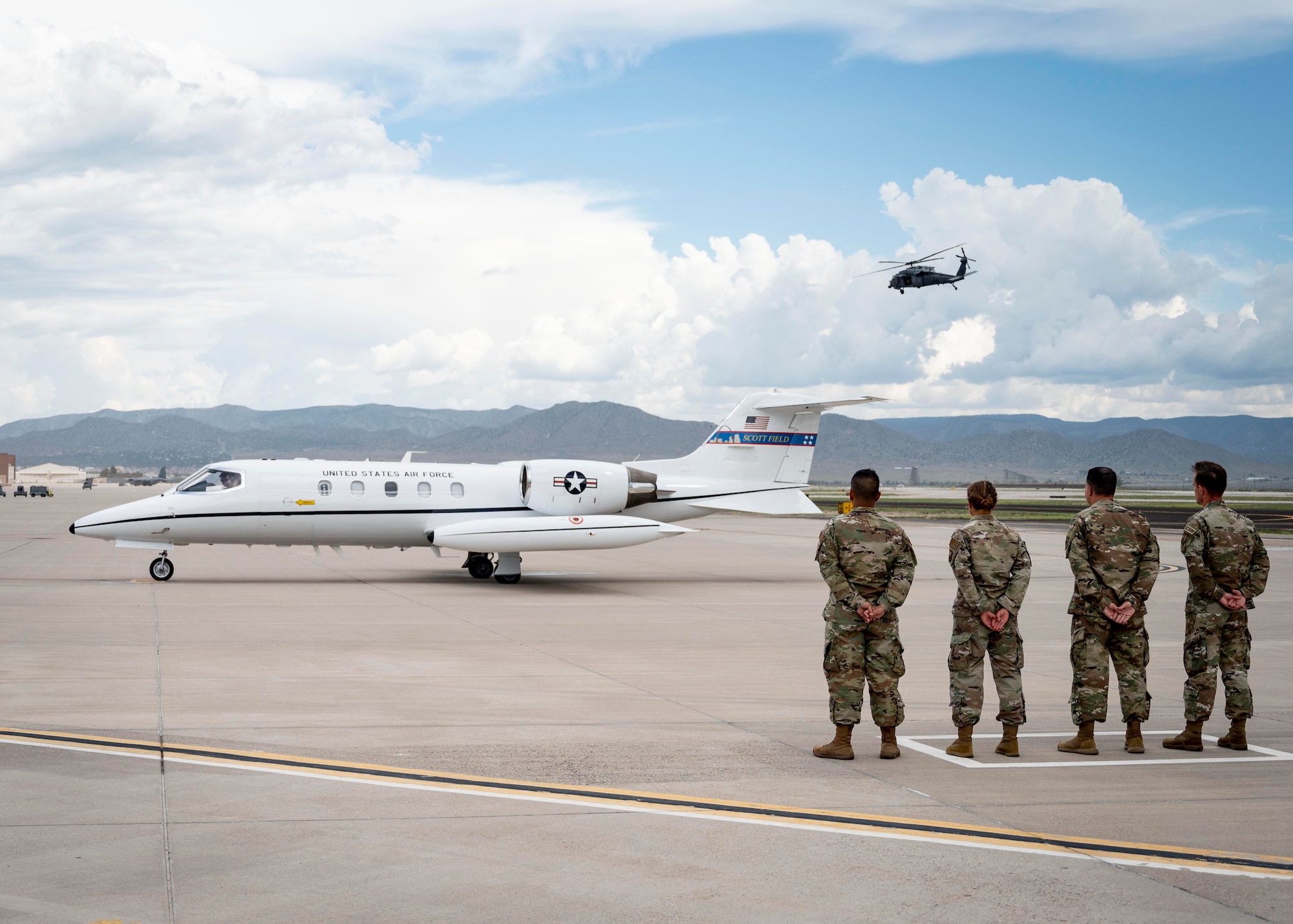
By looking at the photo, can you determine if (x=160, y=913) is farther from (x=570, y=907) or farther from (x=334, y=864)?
(x=570, y=907)

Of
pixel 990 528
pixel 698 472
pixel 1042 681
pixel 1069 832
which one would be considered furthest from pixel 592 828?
pixel 698 472

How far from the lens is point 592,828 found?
688 cm

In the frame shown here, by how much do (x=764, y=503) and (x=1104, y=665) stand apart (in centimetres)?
1794

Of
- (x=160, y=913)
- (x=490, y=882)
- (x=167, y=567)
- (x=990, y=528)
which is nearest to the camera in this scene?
(x=160, y=913)

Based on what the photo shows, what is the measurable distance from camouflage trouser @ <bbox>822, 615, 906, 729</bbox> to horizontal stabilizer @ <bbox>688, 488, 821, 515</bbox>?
682 inches

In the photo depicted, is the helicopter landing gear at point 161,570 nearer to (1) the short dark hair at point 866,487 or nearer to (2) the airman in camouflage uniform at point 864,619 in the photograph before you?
(2) the airman in camouflage uniform at point 864,619

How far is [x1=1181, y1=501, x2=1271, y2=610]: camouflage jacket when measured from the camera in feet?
30.0

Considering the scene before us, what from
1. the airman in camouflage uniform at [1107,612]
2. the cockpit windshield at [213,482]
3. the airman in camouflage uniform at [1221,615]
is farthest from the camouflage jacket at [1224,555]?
the cockpit windshield at [213,482]

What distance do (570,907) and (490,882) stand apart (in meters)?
0.52

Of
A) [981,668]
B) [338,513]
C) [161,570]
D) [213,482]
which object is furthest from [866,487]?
[161,570]

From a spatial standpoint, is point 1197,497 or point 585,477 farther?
point 585,477

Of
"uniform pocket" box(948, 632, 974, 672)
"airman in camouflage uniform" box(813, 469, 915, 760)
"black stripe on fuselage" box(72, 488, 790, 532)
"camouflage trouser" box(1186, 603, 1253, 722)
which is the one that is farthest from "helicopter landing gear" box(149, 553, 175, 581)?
"camouflage trouser" box(1186, 603, 1253, 722)

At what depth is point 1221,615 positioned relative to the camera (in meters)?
9.20

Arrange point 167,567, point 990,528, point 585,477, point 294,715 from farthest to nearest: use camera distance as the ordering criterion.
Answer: point 585,477
point 167,567
point 294,715
point 990,528
